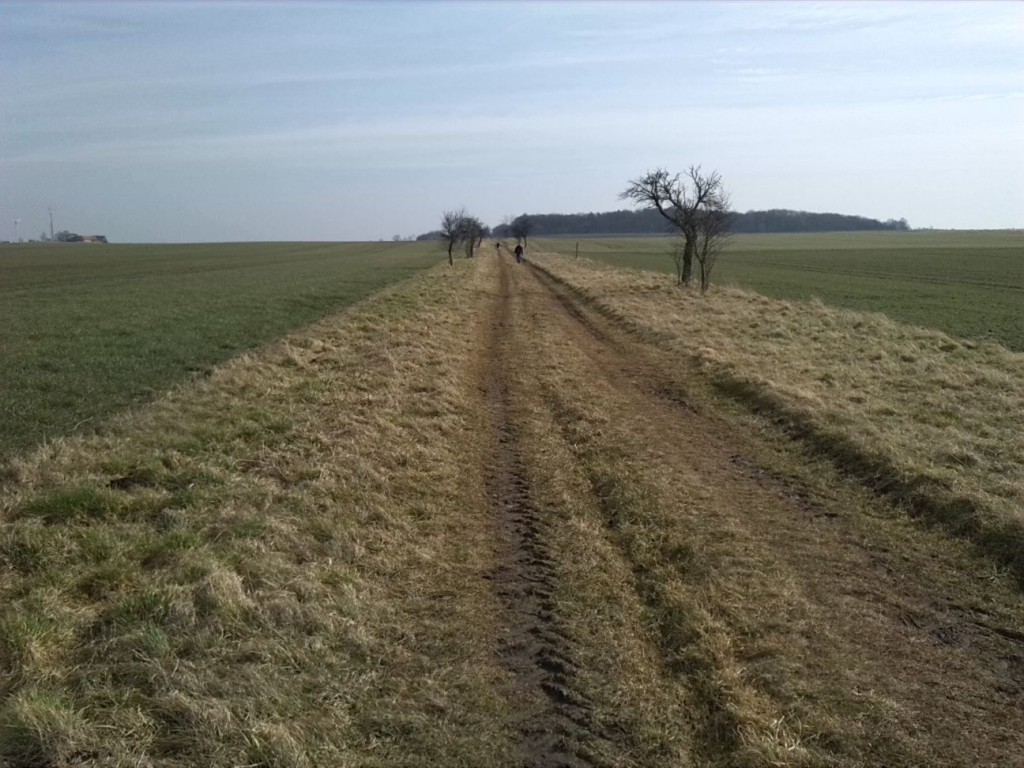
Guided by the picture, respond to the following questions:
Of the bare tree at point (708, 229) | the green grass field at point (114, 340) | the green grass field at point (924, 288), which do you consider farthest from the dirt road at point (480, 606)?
the bare tree at point (708, 229)

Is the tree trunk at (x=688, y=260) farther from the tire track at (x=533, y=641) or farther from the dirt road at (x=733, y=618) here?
the tire track at (x=533, y=641)

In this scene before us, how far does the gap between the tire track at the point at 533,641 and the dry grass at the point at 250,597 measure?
13 centimetres

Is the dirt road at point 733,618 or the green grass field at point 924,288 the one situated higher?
the green grass field at point 924,288

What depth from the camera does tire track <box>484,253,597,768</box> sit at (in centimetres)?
368

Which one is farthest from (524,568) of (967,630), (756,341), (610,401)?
(756,341)

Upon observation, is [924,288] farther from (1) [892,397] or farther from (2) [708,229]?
(1) [892,397]

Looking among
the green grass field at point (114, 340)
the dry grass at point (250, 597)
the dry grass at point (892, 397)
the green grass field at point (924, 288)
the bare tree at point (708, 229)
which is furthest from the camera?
the bare tree at point (708, 229)

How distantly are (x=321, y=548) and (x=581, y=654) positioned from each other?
2394 mm

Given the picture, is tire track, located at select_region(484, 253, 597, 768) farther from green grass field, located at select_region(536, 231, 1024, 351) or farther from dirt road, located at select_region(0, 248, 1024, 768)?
green grass field, located at select_region(536, 231, 1024, 351)

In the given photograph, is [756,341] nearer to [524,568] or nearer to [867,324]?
[867,324]

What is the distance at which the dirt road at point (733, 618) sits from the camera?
12.3 ft

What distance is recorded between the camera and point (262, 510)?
648cm

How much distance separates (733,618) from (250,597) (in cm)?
311

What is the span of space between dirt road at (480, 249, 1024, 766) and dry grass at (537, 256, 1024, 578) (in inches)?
19.0
